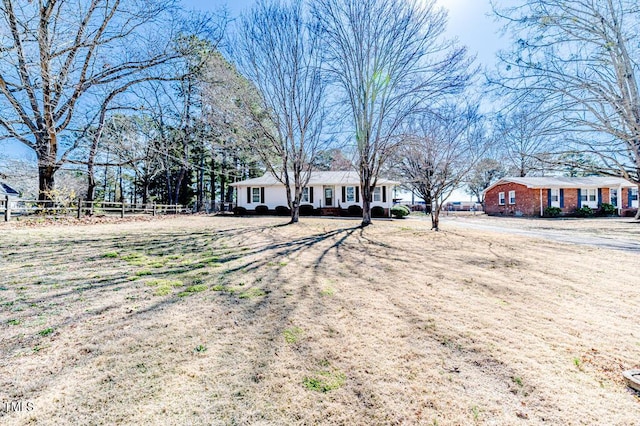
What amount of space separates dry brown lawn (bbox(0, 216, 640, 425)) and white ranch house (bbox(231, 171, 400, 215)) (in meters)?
16.4

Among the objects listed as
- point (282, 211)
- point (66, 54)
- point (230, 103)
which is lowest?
point (282, 211)

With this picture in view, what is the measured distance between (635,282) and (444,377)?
466 centimetres

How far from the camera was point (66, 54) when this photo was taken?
7023mm

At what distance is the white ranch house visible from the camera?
21.2m

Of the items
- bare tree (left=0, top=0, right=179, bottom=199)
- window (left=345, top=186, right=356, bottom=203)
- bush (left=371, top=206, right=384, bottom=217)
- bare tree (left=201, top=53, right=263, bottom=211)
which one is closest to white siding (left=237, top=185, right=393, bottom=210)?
window (left=345, top=186, right=356, bottom=203)

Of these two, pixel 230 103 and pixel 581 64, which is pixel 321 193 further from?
pixel 581 64

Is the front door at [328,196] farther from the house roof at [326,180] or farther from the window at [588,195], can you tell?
the window at [588,195]

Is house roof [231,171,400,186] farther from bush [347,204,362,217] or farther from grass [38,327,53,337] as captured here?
grass [38,327,53,337]

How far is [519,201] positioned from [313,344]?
1092 inches

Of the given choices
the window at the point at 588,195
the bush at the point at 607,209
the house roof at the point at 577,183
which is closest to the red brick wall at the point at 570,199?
the house roof at the point at 577,183

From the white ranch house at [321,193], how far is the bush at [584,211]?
1509 centimetres

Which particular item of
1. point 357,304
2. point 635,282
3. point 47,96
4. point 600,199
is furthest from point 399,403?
point 600,199

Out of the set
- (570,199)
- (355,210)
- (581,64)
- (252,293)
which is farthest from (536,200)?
(252,293)

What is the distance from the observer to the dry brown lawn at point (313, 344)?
5.65 ft
